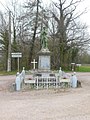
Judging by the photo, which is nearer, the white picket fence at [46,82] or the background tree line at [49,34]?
the white picket fence at [46,82]

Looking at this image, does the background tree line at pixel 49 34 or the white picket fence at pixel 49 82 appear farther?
the background tree line at pixel 49 34

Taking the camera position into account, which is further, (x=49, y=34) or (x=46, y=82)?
(x=49, y=34)

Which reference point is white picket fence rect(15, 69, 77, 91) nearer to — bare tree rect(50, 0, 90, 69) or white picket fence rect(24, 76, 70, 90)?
white picket fence rect(24, 76, 70, 90)

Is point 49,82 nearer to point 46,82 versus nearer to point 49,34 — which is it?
point 46,82

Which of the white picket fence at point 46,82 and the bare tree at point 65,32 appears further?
the bare tree at point 65,32

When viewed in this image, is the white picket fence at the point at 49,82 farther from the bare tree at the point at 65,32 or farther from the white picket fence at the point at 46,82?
the bare tree at the point at 65,32

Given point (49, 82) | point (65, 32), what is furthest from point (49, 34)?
point (49, 82)

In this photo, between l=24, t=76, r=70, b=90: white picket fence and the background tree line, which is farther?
the background tree line

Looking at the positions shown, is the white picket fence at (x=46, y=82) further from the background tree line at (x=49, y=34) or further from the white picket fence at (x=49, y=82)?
the background tree line at (x=49, y=34)

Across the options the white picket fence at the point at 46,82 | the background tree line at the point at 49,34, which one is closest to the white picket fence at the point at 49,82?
the white picket fence at the point at 46,82

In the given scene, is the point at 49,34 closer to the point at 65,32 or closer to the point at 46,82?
the point at 65,32

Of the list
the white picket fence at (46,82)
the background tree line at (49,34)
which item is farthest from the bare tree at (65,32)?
the white picket fence at (46,82)

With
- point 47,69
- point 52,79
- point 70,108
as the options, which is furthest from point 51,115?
point 47,69

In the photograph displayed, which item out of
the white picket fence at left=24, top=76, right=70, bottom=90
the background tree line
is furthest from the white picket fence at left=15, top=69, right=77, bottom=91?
the background tree line
